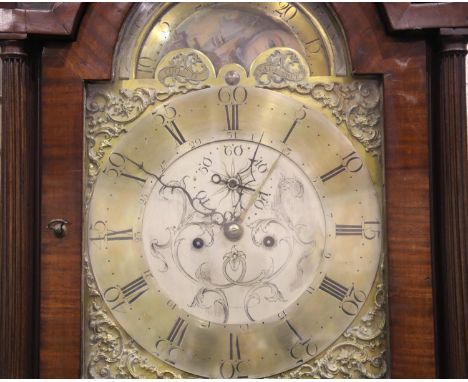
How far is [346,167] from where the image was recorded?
1.86 metres

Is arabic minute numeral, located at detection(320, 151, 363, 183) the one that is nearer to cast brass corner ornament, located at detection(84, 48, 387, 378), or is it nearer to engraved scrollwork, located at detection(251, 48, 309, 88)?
cast brass corner ornament, located at detection(84, 48, 387, 378)

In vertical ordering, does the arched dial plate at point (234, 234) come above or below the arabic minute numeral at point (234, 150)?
below

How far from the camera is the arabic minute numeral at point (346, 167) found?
1856 mm

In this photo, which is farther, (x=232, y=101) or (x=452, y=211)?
(x=232, y=101)

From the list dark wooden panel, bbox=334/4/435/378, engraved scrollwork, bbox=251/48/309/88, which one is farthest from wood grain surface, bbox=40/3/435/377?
engraved scrollwork, bbox=251/48/309/88

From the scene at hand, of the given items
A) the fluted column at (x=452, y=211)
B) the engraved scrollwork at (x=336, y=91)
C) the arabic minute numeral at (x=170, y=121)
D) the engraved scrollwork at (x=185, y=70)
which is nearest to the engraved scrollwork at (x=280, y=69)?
the engraved scrollwork at (x=336, y=91)

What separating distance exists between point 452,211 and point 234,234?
556 mm

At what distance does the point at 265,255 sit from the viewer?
1847 millimetres

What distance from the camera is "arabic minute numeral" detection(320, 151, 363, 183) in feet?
6.09

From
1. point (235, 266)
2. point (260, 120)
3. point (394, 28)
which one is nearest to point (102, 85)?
point (260, 120)

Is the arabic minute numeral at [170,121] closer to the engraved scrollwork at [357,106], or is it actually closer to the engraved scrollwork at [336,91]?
the engraved scrollwork at [336,91]

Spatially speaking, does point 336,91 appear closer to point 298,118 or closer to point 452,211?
point 298,118

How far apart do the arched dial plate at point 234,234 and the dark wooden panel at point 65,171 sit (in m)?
0.07

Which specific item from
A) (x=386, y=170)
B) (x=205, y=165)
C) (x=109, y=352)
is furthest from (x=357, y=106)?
(x=109, y=352)
